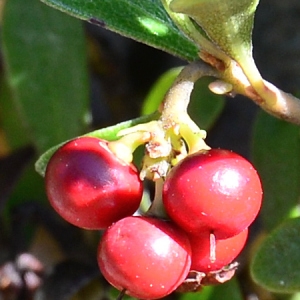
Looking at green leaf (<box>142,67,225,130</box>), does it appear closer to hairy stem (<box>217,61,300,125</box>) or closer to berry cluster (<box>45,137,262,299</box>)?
hairy stem (<box>217,61,300,125</box>)

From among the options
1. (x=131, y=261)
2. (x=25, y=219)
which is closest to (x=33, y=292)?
(x=25, y=219)

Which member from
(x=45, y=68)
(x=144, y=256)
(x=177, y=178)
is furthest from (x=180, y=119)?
(x=45, y=68)

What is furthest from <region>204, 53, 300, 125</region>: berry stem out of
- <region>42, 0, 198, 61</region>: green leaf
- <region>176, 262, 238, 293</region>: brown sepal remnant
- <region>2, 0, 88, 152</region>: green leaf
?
<region>2, 0, 88, 152</region>: green leaf

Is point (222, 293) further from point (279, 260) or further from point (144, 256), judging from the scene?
point (144, 256)

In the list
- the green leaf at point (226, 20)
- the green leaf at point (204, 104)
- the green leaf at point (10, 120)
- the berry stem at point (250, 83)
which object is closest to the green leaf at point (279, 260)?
the berry stem at point (250, 83)

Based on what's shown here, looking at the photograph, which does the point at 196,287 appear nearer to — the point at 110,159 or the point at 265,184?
the point at 110,159

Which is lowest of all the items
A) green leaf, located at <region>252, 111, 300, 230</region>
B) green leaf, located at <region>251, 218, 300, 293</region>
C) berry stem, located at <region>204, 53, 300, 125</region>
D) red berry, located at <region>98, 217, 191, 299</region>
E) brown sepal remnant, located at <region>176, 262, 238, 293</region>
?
green leaf, located at <region>252, 111, 300, 230</region>

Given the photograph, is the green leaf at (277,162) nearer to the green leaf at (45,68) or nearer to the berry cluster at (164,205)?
the green leaf at (45,68)
